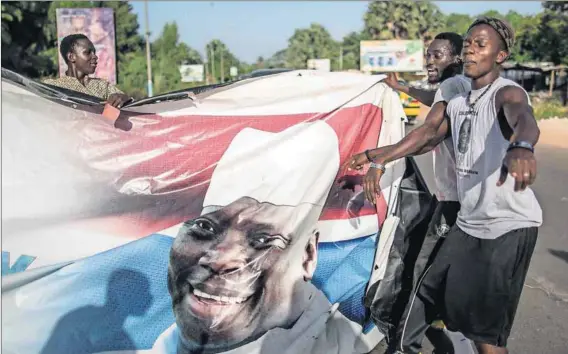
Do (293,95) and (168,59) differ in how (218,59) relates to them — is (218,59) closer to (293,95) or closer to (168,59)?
(168,59)

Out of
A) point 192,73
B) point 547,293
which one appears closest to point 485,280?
point 547,293

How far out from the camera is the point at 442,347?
3701 millimetres

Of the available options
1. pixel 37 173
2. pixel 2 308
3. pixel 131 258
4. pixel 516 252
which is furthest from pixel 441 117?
pixel 2 308

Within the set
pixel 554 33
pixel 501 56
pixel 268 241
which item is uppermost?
pixel 554 33

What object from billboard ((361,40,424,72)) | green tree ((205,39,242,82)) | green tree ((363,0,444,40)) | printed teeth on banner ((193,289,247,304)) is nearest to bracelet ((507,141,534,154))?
printed teeth on banner ((193,289,247,304))

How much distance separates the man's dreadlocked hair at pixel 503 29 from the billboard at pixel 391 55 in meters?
44.0

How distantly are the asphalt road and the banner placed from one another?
1.10 meters

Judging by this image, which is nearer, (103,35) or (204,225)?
(204,225)

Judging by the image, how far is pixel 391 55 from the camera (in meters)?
46.5

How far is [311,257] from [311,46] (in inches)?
3032

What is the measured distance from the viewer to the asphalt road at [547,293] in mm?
3852

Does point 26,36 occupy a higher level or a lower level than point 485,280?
higher

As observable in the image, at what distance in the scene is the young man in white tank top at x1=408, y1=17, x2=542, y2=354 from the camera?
2.73 meters

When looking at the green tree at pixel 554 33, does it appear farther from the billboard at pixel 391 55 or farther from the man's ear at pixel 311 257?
the man's ear at pixel 311 257
